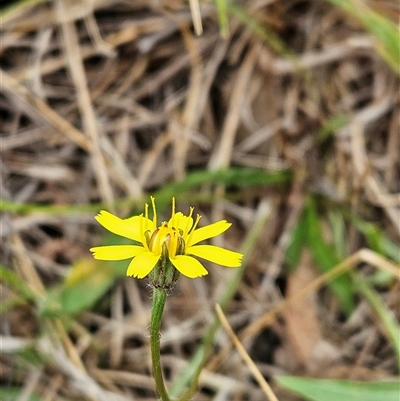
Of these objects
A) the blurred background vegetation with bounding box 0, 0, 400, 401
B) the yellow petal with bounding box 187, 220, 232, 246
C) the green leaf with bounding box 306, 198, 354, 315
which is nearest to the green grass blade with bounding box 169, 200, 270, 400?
the blurred background vegetation with bounding box 0, 0, 400, 401

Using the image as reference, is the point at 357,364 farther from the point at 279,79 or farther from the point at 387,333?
the point at 279,79

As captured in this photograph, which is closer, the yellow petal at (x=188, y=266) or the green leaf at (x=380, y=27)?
the yellow petal at (x=188, y=266)

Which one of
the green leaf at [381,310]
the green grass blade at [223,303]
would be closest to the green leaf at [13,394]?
the green grass blade at [223,303]

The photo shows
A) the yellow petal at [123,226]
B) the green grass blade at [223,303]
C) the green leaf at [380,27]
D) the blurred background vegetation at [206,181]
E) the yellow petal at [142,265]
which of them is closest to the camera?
the yellow petal at [142,265]

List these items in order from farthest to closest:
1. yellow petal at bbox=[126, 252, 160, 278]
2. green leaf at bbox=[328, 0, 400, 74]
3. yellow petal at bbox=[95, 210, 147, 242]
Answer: green leaf at bbox=[328, 0, 400, 74] < yellow petal at bbox=[95, 210, 147, 242] < yellow petal at bbox=[126, 252, 160, 278]

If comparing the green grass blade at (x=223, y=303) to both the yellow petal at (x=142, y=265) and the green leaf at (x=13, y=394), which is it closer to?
the green leaf at (x=13, y=394)

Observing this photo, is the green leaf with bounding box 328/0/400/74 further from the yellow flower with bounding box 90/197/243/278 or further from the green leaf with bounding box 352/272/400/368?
the yellow flower with bounding box 90/197/243/278

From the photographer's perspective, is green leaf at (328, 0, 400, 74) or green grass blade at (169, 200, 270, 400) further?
green leaf at (328, 0, 400, 74)

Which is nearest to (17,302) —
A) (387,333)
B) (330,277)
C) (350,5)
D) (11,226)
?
(11,226)
